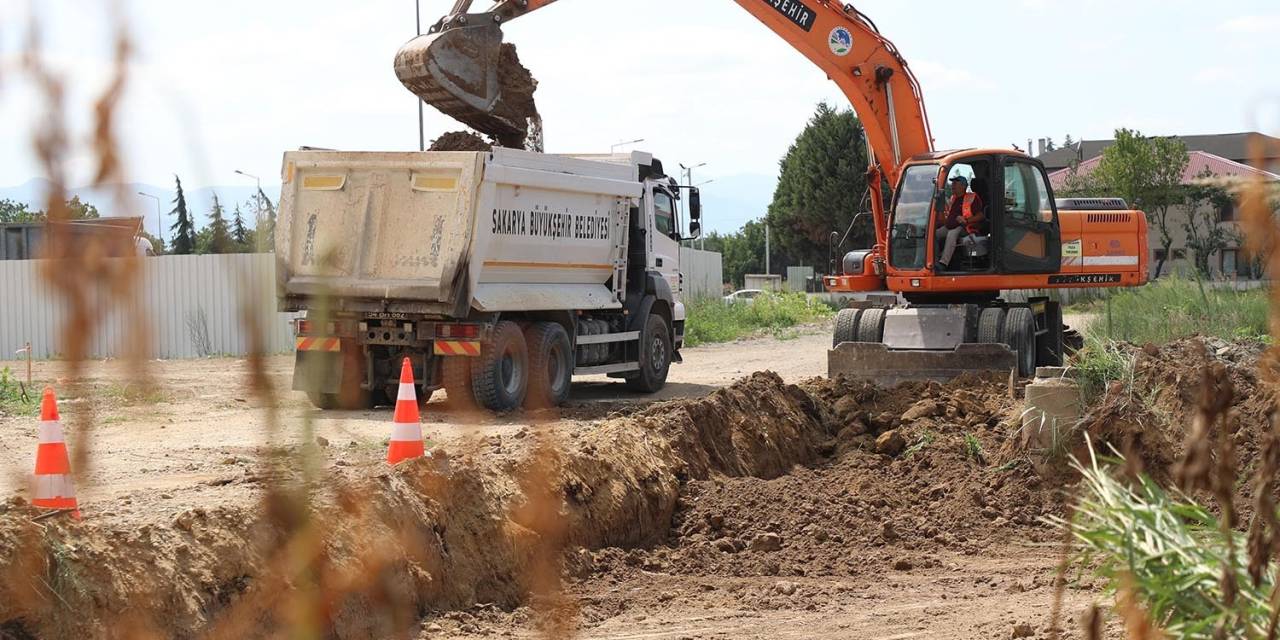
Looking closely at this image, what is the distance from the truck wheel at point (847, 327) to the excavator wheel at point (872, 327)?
0.34ft

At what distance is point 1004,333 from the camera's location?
46.2 feet

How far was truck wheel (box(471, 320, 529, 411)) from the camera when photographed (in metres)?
13.6

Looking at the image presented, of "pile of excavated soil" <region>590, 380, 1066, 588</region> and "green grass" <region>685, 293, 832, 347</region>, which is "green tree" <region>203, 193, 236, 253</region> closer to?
"pile of excavated soil" <region>590, 380, 1066, 588</region>

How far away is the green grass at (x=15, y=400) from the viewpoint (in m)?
13.6

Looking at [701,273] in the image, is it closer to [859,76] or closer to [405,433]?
[859,76]

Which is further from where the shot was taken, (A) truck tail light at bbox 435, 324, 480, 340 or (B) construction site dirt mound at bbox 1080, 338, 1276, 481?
(A) truck tail light at bbox 435, 324, 480, 340

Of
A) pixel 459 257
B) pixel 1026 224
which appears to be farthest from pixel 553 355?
pixel 1026 224

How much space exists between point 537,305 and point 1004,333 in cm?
489

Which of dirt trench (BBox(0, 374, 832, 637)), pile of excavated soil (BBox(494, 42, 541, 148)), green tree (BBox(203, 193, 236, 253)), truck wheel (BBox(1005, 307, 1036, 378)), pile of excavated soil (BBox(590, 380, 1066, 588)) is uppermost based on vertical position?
pile of excavated soil (BBox(494, 42, 541, 148))

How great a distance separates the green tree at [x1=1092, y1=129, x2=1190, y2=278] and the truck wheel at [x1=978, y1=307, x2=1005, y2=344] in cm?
3230

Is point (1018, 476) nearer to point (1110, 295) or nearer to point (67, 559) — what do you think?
point (67, 559)

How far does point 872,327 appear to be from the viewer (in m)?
14.7

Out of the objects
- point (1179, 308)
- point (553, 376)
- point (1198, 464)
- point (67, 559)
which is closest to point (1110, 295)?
point (1179, 308)

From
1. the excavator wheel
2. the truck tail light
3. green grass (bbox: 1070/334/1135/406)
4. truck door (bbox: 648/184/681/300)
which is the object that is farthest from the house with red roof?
the truck tail light
